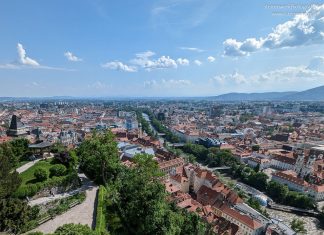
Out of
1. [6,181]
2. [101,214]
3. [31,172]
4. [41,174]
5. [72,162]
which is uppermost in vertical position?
[6,181]

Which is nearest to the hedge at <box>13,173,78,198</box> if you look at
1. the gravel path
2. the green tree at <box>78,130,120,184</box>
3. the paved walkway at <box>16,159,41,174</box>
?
the green tree at <box>78,130,120,184</box>

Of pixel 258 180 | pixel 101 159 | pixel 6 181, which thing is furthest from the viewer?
pixel 258 180

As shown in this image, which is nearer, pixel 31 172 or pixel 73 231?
pixel 73 231

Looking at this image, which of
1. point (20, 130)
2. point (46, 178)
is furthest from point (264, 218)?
point (20, 130)

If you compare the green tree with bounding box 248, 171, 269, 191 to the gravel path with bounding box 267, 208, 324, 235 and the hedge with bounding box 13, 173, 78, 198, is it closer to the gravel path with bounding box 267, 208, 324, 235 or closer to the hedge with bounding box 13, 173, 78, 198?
the gravel path with bounding box 267, 208, 324, 235

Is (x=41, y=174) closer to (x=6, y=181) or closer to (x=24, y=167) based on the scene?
(x=6, y=181)

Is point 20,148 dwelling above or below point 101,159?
above

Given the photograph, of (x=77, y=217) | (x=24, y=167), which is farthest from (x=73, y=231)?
(x=24, y=167)
